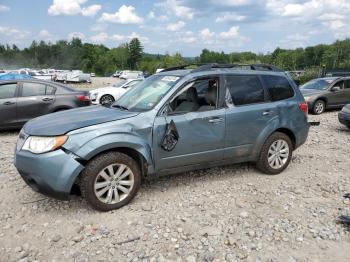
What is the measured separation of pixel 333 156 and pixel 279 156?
1.84 m

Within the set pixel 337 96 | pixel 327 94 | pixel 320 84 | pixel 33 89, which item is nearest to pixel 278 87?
pixel 33 89

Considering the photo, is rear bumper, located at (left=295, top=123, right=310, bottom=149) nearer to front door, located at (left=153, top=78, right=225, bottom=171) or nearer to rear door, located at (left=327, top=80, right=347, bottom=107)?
front door, located at (left=153, top=78, right=225, bottom=171)

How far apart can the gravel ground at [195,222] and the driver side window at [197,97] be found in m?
1.17

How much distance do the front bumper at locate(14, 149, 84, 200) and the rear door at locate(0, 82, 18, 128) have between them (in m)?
4.92

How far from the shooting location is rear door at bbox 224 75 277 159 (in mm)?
4859

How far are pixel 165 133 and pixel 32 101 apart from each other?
529 centimetres

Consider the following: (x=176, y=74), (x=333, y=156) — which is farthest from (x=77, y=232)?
(x=333, y=156)

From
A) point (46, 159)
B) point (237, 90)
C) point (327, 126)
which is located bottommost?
point (327, 126)

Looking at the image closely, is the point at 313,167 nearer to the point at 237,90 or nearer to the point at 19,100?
the point at 237,90

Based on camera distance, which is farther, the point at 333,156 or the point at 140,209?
the point at 333,156

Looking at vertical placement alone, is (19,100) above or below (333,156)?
above

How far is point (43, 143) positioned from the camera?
151 inches

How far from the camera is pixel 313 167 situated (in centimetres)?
594

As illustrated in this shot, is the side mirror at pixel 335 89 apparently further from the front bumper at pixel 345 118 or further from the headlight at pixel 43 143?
the headlight at pixel 43 143
